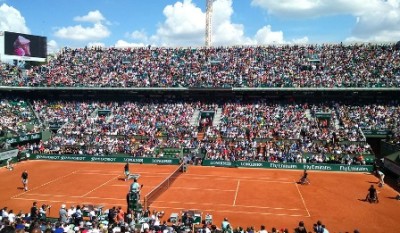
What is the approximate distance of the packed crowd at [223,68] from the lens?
47.2 m

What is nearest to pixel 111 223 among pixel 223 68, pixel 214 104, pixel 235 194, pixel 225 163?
pixel 235 194

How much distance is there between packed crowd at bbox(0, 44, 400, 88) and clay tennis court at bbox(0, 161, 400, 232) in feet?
52.0

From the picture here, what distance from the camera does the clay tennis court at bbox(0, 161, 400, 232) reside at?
867 inches

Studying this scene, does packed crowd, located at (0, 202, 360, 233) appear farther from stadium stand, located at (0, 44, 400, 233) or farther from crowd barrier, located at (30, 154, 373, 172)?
stadium stand, located at (0, 44, 400, 233)

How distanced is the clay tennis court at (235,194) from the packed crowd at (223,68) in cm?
1585

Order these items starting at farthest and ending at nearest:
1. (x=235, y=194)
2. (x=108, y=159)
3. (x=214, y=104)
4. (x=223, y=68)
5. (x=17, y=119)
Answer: (x=223, y=68), (x=214, y=104), (x=17, y=119), (x=108, y=159), (x=235, y=194)

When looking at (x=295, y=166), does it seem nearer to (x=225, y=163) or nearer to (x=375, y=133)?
(x=225, y=163)

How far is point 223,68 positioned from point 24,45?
31212 millimetres

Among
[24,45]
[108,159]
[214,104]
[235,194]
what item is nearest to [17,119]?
[24,45]

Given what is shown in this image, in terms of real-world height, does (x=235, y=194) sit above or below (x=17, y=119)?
below

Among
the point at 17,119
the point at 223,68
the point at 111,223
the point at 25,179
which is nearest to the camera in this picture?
the point at 111,223

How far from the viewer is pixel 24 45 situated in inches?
2231

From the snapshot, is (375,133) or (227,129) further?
(227,129)

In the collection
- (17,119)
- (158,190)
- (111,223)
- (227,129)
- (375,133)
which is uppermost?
(17,119)
